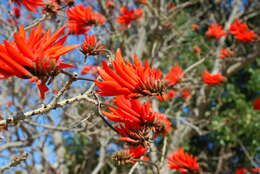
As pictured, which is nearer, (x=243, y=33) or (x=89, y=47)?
(x=89, y=47)

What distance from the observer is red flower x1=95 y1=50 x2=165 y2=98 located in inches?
27.4

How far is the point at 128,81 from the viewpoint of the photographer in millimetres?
716

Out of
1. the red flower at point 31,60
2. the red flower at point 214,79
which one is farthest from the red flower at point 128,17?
the red flower at point 31,60

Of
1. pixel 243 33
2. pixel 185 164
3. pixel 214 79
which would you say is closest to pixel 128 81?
pixel 185 164

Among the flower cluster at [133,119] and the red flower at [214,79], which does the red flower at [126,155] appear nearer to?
the flower cluster at [133,119]

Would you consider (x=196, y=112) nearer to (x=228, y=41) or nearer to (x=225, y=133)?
(x=225, y=133)

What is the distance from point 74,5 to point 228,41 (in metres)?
3.90

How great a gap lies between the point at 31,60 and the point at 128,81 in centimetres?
23

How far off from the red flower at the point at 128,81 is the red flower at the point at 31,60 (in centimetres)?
11

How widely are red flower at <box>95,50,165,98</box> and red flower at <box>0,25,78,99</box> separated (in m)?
0.11

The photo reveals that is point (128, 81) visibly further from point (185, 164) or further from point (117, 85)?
point (185, 164)

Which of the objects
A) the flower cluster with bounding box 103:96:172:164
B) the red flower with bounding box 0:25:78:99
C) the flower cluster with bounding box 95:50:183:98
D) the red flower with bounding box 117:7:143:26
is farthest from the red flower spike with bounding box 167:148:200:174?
the red flower with bounding box 117:7:143:26

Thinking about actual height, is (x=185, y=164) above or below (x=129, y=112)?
below

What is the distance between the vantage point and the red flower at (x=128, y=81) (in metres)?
0.70
